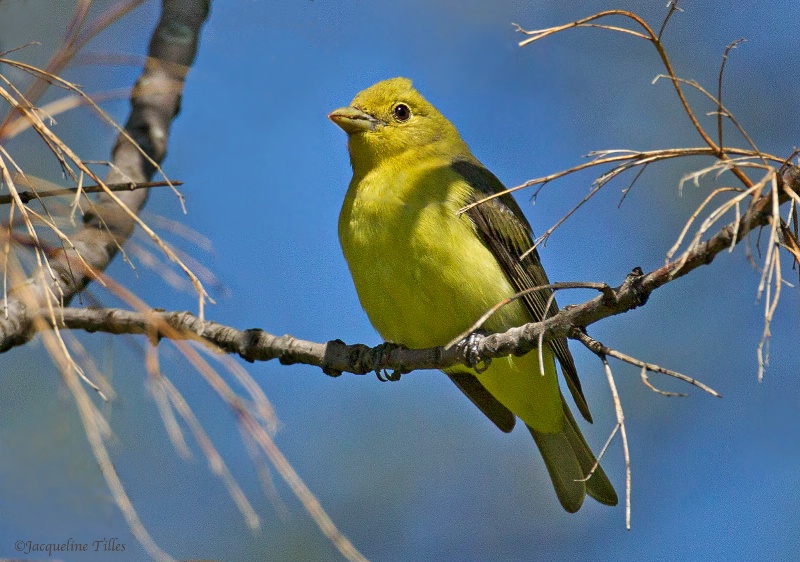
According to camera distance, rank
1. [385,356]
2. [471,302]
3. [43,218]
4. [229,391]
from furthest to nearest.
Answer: [471,302], [385,356], [43,218], [229,391]

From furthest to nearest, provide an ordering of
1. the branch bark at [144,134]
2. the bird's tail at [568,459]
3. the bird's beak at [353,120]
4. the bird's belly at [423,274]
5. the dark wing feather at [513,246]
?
1. the bird's tail at [568,459]
2. the bird's beak at [353,120]
3. the dark wing feather at [513,246]
4. the bird's belly at [423,274]
5. the branch bark at [144,134]

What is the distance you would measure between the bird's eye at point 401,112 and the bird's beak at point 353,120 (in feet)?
0.46

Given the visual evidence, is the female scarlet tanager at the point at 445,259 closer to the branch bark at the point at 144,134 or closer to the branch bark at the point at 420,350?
the branch bark at the point at 420,350

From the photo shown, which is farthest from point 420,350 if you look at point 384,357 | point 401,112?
point 401,112

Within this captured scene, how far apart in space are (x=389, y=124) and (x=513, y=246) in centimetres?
104

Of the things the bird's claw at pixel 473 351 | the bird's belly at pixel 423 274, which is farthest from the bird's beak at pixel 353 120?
the bird's claw at pixel 473 351

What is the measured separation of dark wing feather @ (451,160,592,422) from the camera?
181 inches

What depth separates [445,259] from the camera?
427 centimetres

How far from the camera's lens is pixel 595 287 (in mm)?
2373

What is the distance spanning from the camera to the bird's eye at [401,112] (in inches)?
203

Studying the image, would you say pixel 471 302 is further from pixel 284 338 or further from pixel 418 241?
pixel 284 338

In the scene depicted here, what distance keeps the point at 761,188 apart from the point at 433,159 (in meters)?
3.17

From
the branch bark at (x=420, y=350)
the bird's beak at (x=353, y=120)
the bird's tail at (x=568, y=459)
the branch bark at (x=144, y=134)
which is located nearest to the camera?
the branch bark at (x=420, y=350)

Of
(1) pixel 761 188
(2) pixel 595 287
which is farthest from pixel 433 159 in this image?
(1) pixel 761 188
